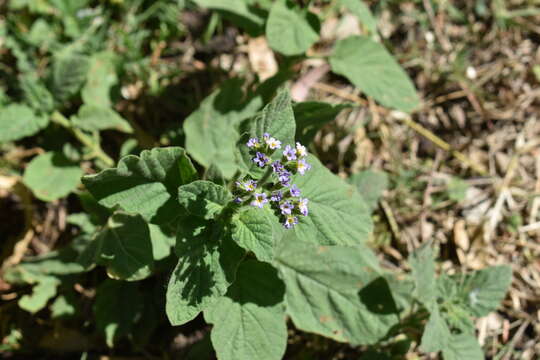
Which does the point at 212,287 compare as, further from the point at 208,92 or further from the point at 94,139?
the point at 208,92

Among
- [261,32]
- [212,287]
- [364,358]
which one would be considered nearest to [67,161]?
[261,32]

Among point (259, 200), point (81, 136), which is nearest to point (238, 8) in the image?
point (81, 136)

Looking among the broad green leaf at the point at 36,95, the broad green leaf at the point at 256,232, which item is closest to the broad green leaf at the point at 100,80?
the broad green leaf at the point at 36,95

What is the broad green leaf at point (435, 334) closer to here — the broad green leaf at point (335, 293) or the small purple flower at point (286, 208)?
the broad green leaf at point (335, 293)

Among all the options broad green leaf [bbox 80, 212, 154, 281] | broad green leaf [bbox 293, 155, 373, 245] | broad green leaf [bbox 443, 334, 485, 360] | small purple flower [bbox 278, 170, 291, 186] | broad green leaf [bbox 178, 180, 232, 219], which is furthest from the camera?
broad green leaf [bbox 443, 334, 485, 360]

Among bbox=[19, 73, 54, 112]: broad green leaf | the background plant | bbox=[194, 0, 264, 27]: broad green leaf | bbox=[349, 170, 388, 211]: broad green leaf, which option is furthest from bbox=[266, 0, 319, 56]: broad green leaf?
bbox=[19, 73, 54, 112]: broad green leaf

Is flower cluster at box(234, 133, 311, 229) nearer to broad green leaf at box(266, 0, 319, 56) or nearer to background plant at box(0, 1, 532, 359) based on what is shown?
background plant at box(0, 1, 532, 359)
